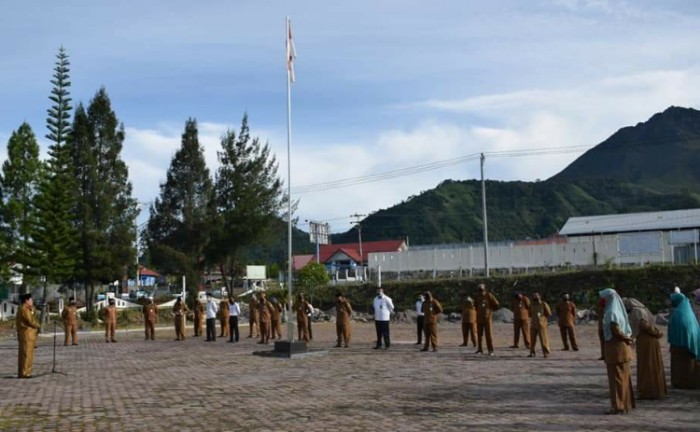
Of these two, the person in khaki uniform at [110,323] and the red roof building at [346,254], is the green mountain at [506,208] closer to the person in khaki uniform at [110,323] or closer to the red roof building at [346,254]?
the red roof building at [346,254]

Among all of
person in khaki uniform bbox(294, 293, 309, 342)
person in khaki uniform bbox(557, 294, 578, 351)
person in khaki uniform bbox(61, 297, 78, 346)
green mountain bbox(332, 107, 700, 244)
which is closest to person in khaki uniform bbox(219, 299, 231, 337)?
person in khaki uniform bbox(294, 293, 309, 342)

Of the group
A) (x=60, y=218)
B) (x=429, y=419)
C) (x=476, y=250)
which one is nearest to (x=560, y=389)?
(x=429, y=419)

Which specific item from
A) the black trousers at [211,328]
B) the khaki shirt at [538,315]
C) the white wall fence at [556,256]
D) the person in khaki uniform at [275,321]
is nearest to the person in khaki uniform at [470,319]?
the khaki shirt at [538,315]

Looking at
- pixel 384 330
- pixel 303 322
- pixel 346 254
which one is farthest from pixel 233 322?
pixel 346 254

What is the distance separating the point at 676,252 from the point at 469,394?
36.1 metres

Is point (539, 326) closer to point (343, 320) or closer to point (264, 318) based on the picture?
point (343, 320)

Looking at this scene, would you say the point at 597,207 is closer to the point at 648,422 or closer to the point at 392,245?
the point at 392,245

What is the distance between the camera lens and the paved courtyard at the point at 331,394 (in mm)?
9258

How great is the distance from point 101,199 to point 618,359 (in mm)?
38225

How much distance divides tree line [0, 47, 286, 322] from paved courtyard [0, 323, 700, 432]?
22.0 metres

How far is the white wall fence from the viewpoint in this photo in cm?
4253

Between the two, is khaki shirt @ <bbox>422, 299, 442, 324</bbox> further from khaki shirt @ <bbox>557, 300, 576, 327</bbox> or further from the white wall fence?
the white wall fence

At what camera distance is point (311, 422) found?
367 inches

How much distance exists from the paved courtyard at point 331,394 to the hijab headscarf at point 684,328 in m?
0.76
